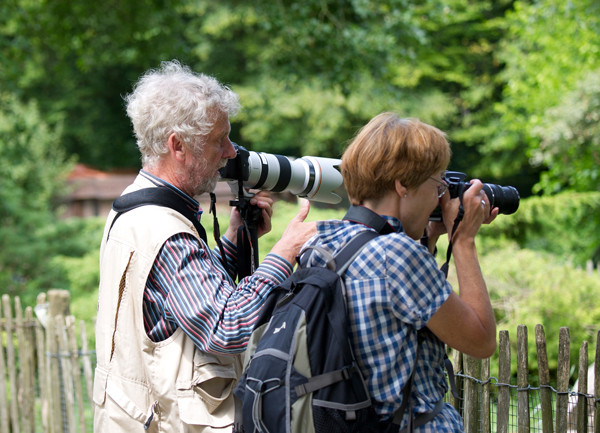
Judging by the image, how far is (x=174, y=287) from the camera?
188cm

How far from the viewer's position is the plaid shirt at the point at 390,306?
1.56 metres

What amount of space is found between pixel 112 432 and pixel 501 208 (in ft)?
4.34

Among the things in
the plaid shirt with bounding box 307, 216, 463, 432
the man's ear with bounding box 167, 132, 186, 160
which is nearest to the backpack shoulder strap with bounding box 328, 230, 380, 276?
the plaid shirt with bounding box 307, 216, 463, 432

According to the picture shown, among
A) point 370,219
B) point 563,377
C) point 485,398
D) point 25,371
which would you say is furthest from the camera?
point 25,371

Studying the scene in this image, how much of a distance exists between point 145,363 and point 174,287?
24cm

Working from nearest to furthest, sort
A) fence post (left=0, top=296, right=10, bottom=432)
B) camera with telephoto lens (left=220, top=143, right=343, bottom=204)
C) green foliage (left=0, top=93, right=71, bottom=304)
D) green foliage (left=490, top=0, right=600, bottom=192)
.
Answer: camera with telephoto lens (left=220, top=143, right=343, bottom=204) → fence post (left=0, top=296, right=10, bottom=432) → green foliage (left=0, top=93, right=71, bottom=304) → green foliage (left=490, top=0, right=600, bottom=192)

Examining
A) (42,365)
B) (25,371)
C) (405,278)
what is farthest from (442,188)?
(25,371)

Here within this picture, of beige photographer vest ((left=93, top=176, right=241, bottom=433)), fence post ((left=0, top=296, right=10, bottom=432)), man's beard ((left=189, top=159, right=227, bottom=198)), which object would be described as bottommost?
fence post ((left=0, top=296, right=10, bottom=432))

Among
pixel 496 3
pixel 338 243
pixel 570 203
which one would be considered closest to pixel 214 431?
pixel 338 243

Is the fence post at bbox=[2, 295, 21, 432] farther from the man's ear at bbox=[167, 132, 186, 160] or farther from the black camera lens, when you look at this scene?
the black camera lens

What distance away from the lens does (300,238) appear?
200 cm

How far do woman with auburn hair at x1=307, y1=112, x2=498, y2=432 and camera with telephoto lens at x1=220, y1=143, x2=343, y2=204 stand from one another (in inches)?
23.7

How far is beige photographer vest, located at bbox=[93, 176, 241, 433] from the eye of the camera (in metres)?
1.91

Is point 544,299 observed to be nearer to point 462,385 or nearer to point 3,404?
point 462,385
